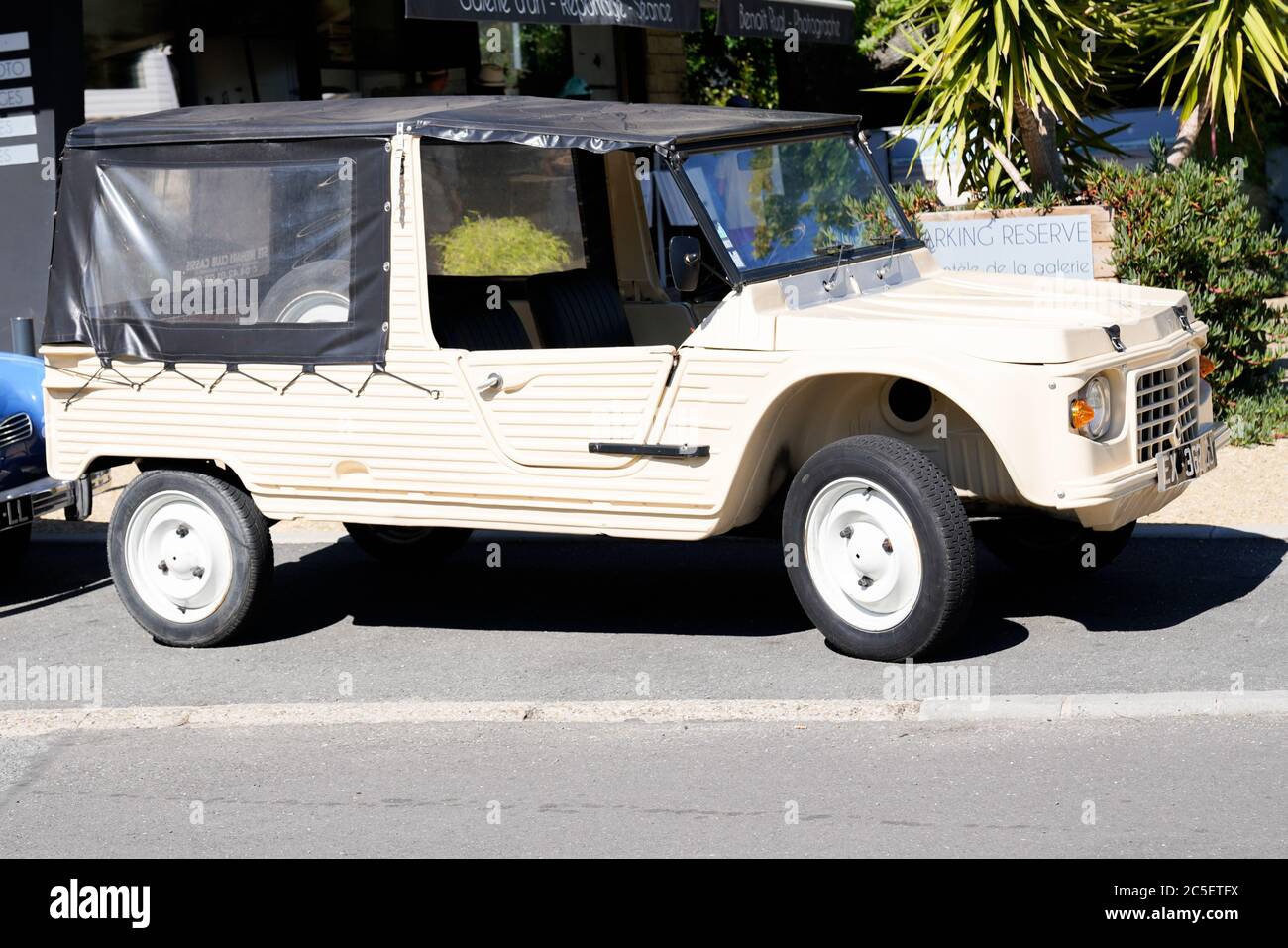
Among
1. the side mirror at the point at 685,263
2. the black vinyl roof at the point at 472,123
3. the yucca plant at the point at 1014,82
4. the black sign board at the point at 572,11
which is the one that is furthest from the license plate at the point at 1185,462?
the black sign board at the point at 572,11

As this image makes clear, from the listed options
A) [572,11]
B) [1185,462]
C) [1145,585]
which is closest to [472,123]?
[1185,462]

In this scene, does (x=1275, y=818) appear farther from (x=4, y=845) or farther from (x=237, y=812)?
(x=4, y=845)

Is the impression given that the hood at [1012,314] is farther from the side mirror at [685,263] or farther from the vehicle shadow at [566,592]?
the vehicle shadow at [566,592]

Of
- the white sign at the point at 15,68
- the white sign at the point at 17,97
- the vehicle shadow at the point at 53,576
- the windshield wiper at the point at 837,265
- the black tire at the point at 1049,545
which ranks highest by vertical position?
the white sign at the point at 15,68

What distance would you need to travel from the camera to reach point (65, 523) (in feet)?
32.3

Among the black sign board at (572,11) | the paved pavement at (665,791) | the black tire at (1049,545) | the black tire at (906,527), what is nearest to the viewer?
the paved pavement at (665,791)

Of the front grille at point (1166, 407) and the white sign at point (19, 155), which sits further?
the white sign at point (19, 155)

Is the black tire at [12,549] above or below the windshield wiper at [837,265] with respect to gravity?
below

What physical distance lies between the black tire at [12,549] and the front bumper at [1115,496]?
5423mm

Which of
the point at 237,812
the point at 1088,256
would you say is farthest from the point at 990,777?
the point at 1088,256

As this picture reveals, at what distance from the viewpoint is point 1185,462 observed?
19.8 feet

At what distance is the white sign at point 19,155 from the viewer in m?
11.6

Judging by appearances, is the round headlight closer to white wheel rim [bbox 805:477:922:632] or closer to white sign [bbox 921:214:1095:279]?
white wheel rim [bbox 805:477:922:632]

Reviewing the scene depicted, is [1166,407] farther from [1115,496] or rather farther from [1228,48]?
[1228,48]
